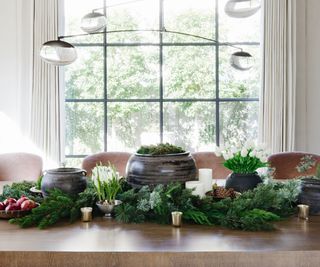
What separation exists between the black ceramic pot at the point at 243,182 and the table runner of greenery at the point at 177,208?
0.18 meters

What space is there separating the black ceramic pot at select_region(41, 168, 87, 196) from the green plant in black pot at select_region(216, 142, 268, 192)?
703 mm

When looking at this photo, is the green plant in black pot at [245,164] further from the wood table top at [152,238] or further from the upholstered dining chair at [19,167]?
the upholstered dining chair at [19,167]

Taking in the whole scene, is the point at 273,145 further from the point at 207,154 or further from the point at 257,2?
the point at 257,2

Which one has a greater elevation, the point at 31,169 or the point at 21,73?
the point at 21,73

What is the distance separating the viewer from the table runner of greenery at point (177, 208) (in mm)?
1589

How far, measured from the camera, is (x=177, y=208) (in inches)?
65.9

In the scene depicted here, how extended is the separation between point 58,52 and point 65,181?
955 mm

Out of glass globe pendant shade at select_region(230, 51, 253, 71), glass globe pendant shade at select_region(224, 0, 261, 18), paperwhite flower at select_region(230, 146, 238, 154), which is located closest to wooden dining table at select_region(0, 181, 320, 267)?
paperwhite flower at select_region(230, 146, 238, 154)

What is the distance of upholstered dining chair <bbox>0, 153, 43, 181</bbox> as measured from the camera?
344 centimetres

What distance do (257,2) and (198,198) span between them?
1.13 m

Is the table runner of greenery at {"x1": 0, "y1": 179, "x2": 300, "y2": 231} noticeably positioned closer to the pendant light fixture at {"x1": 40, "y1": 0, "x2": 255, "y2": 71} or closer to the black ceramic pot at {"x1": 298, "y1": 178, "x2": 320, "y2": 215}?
the black ceramic pot at {"x1": 298, "y1": 178, "x2": 320, "y2": 215}

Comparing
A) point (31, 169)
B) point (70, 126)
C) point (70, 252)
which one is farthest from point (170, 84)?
point (70, 252)

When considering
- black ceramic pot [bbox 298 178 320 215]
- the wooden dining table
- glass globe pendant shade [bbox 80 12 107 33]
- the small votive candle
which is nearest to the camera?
the wooden dining table

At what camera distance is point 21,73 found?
4484 mm
